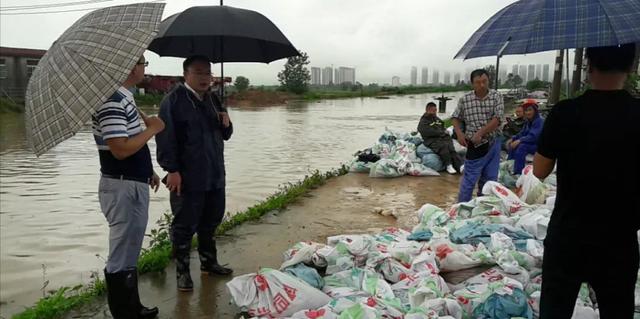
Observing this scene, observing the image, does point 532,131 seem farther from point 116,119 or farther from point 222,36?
point 116,119

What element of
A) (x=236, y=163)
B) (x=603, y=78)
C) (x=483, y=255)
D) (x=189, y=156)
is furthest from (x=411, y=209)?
(x=236, y=163)

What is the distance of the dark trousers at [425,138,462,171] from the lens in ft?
27.9

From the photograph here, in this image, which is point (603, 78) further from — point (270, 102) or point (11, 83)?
point (270, 102)

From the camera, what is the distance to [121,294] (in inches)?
109

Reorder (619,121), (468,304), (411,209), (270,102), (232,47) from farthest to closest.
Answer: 1. (270,102)
2. (411,209)
3. (232,47)
4. (468,304)
5. (619,121)

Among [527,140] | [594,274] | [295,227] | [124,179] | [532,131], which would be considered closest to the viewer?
[594,274]

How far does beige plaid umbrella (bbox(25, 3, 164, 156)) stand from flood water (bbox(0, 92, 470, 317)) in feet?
8.02

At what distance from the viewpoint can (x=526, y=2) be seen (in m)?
2.56

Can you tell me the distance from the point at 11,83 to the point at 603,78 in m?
32.7

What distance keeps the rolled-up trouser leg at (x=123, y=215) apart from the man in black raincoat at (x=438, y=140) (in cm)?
658

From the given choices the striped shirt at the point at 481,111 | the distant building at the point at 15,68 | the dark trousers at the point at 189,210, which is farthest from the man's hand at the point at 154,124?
the distant building at the point at 15,68

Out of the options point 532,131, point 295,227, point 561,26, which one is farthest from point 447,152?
point 561,26

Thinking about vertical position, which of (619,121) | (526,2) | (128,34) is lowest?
(619,121)

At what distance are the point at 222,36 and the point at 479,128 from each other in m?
2.67
